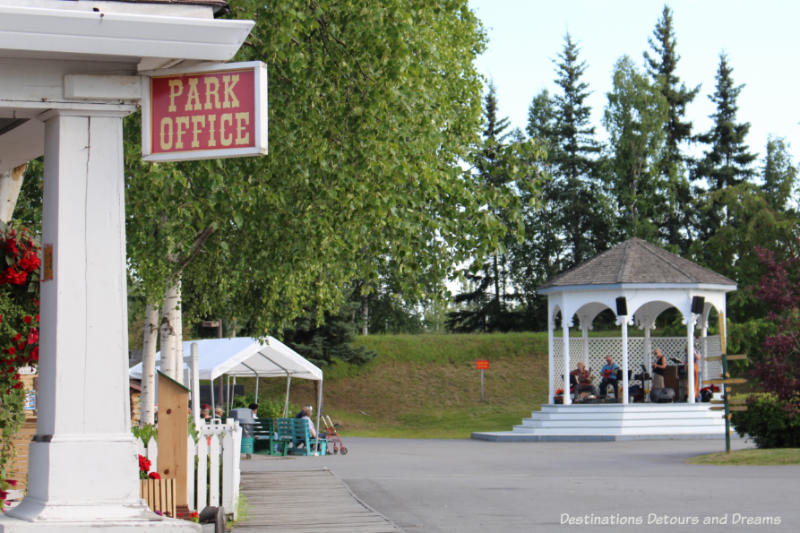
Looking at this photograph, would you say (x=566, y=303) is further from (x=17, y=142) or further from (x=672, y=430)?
(x=17, y=142)

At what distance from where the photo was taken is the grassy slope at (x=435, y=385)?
4234 cm

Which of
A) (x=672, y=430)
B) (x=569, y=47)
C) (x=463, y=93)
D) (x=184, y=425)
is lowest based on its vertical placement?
(x=672, y=430)

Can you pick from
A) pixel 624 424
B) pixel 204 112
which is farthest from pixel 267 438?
pixel 204 112

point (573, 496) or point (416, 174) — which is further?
point (573, 496)

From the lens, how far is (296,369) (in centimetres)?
2638

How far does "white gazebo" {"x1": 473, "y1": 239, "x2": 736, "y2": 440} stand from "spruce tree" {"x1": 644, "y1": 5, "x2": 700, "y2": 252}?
82.8 ft

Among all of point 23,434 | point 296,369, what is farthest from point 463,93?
point 23,434

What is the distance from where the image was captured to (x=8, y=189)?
358 inches

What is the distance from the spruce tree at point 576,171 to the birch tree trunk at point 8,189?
171 ft

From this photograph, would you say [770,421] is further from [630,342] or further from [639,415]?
[630,342]

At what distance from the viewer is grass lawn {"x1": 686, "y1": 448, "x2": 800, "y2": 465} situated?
54.7 feet

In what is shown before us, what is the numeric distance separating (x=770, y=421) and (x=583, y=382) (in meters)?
11.4

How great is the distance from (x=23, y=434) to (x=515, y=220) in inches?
241

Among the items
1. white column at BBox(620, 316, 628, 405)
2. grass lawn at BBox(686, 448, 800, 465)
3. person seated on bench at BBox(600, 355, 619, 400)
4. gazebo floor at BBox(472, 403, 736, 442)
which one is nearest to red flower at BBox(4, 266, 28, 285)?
grass lawn at BBox(686, 448, 800, 465)
